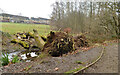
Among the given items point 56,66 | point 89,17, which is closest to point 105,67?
point 56,66

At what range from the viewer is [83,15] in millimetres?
26484

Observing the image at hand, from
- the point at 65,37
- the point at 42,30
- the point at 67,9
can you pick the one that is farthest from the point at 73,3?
the point at 65,37

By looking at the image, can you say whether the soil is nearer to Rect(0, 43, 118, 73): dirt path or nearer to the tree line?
Rect(0, 43, 118, 73): dirt path

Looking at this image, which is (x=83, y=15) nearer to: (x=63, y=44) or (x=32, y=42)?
(x=32, y=42)

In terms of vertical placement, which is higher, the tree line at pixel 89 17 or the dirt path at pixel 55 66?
the tree line at pixel 89 17

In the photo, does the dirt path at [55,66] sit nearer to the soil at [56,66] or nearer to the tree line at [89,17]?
the soil at [56,66]

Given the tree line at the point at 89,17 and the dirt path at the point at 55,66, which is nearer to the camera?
the dirt path at the point at 55,66

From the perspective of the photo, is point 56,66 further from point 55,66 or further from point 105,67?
point 105,67

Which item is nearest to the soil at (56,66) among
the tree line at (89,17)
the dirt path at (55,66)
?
the dirt path at (55,66)

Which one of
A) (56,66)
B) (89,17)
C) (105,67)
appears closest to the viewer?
(56,66)

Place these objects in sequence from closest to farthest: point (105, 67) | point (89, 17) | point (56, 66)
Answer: point (56, 66) → point (105, 67) → point (89, 17)

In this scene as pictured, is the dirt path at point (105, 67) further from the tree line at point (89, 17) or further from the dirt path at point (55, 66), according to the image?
the tree line at point (89, 17)

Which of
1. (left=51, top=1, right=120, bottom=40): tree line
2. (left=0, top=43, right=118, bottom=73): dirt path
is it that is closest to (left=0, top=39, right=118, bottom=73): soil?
(left=0, top=43, right=118, bottom=73): dirt path

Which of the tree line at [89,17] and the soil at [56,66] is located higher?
the tree line at [89,17]
